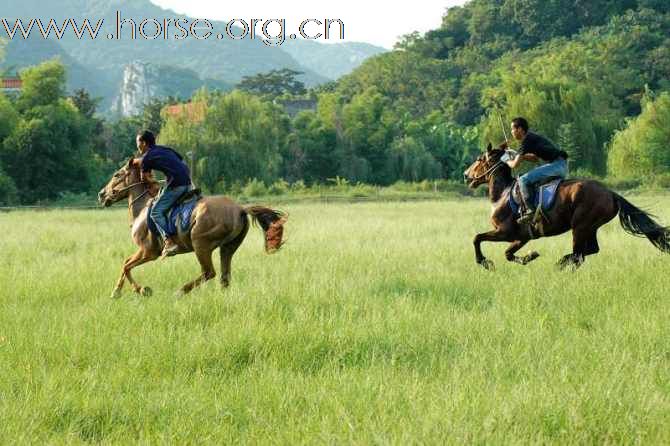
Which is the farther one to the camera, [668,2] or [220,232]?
[668,2]

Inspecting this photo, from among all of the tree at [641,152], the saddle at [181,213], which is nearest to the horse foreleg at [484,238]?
the saddle at [181,213]

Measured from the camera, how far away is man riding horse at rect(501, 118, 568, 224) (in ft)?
34.5

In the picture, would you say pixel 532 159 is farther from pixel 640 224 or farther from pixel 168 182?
pixel 168 182

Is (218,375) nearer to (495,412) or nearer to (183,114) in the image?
(495,412)

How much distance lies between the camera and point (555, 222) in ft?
35.7

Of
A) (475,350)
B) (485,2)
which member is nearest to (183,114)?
(475,350)

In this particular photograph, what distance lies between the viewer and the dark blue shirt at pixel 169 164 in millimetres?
9398

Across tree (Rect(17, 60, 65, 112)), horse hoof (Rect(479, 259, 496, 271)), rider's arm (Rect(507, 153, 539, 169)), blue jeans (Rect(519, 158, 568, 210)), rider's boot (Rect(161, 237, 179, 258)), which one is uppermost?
tree (Rect(17, 60, 65, 112))

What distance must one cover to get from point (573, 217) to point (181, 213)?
5.08m

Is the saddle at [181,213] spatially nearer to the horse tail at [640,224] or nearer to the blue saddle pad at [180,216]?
the blue saddle pad at [180,216]

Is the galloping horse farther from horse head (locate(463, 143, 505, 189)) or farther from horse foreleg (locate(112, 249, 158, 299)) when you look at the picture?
horse head (locate(463, 143, 505, 189))

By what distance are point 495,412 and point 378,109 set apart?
6135cm

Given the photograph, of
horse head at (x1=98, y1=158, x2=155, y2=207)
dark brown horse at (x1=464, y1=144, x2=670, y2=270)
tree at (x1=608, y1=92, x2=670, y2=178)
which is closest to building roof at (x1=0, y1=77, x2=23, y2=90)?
tree at (x1=608, y1=92, x2=670, y2=178)

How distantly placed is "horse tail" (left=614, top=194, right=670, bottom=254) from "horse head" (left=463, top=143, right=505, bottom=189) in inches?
65.9
